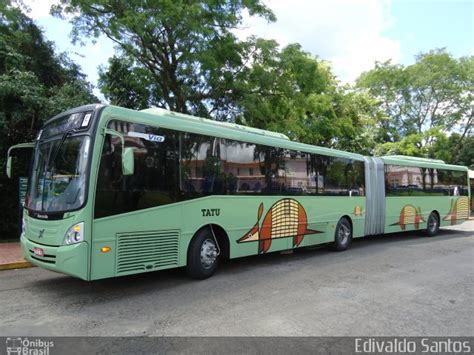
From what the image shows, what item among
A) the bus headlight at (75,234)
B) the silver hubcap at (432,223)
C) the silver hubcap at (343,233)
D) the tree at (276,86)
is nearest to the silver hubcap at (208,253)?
the bus headlight at (75,234)

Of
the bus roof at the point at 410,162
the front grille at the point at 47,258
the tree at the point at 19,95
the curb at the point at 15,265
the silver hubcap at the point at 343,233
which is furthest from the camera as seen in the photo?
the bus roof at the point at 410,162

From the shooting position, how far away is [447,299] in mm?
6098

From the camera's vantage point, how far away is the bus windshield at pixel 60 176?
219 inches

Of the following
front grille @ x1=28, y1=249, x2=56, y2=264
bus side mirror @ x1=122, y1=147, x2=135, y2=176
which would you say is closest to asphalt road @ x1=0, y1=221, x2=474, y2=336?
front grille @ x1=28, y1=249, x2=56, y2=264

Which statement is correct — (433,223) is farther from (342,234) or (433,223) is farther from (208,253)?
(208,253)

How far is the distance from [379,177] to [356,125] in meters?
12.9

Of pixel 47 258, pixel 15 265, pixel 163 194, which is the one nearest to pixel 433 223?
pixel 163 194

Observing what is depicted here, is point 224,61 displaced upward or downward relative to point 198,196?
upward

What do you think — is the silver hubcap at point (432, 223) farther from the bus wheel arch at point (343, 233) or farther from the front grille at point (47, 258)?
the front grille at point (47, 258)

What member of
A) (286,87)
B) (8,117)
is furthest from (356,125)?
(8,117)

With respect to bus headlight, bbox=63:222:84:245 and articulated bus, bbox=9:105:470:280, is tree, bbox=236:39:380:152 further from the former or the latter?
bus headlight, bbox=63:222:84:245

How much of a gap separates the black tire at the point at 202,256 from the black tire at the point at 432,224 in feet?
37.2

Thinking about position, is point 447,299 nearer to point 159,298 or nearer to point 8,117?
point 159,298

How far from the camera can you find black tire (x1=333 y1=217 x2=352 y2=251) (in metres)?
11.0
